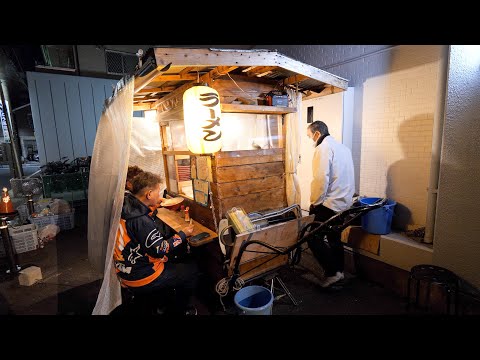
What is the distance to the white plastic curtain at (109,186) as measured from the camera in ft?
10.6

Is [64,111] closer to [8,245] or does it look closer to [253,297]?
[8,245]

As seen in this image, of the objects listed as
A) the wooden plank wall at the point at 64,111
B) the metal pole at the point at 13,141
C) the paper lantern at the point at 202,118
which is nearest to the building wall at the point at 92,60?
the wooden plank wall at the point at 64,111

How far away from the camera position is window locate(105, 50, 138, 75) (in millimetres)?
13773

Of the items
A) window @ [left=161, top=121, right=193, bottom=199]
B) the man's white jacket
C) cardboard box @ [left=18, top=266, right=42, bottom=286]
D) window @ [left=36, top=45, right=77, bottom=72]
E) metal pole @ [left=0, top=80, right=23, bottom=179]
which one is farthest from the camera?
window @ [left=36, top=45, right=77, bottom=72]

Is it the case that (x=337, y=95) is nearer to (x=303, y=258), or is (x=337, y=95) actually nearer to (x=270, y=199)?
(x=270, y=199)

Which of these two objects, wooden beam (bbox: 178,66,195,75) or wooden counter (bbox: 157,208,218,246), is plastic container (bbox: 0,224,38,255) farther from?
wooden beam (bbox: 178,66,195,75)

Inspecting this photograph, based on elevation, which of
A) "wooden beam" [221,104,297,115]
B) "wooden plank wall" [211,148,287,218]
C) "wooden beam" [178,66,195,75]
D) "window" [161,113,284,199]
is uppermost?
"wooden beam" [178,66,195,75]

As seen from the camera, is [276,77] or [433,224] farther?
[276,77]

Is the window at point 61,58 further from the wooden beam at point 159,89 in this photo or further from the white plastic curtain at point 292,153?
the white plastic curtain at point 292,153

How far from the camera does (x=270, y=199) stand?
17.3 ft

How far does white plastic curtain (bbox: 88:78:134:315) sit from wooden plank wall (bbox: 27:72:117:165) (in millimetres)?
10372

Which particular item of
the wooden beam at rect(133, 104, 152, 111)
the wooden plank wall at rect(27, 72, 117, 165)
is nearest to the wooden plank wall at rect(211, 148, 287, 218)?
the wooden beam at rect(133, 104, 152, 111)
